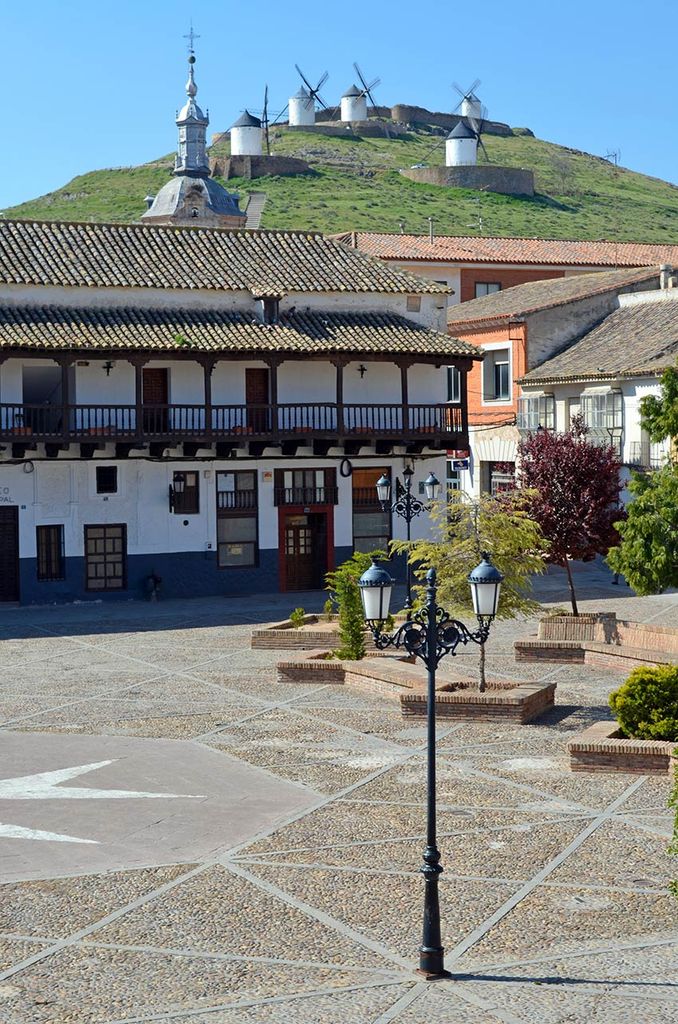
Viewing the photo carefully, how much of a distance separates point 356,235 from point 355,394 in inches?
918

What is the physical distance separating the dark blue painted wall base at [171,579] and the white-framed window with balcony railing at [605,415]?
8.96m

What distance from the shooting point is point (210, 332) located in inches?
1421

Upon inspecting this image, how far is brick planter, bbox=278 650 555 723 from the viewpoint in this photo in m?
20.2

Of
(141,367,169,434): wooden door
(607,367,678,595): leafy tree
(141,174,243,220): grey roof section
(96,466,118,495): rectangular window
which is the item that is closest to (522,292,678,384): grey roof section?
(141,367,169,434): wooden door

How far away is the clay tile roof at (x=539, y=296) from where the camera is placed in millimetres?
46219

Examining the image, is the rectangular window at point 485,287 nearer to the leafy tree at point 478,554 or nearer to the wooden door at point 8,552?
the wooden door at point 8,552

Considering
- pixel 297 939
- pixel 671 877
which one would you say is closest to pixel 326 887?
pixel 297 939

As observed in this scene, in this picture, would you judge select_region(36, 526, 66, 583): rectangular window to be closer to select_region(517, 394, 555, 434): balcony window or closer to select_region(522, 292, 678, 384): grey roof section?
select_region(517, 394, 555, 434): balcony window

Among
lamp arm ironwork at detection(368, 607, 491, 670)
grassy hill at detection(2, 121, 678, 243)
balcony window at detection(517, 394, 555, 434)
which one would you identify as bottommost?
lamp arm ironwork at detection(368, 607, 491, 670)

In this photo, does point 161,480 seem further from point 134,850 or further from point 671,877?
point 671,877

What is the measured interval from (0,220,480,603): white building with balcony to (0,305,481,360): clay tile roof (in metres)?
0.06

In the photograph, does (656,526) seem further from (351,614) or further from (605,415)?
(605,415)

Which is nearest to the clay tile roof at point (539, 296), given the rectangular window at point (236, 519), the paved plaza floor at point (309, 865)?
the rectangular window at point (236, 519)

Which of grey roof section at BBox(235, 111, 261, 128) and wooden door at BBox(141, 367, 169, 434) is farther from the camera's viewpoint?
grey roof section at BBox(235, 111, 261, 128)
